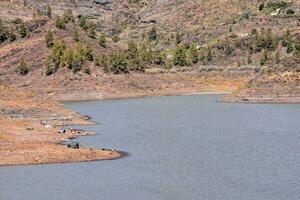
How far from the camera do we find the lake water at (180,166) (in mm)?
53938

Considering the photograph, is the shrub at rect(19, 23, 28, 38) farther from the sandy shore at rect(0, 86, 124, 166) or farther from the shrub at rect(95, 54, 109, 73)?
the sandy shore at rect(0, 86, 124, 166)

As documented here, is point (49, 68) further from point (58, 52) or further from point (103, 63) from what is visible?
point (103, 63)

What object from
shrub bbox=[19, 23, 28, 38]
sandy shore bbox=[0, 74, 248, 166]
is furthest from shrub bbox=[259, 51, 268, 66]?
shrub bbox=[19, 23, 28, 38]

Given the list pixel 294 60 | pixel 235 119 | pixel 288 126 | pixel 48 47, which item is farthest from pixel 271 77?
pixel 48 47

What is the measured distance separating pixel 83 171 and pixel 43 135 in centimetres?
2071

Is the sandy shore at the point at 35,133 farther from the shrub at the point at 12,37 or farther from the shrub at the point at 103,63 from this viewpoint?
the shrub at the point at 12,37

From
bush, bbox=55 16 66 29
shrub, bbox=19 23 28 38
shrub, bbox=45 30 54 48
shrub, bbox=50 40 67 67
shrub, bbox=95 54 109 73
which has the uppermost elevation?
bush, bbox=55 16 66 29

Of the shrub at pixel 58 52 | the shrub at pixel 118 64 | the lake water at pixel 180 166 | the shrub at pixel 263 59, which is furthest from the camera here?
the shrub at pixel 263 59

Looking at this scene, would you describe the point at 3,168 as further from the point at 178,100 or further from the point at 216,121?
the point at 178,100

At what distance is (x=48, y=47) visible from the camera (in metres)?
187

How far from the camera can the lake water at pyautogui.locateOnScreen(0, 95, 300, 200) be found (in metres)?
53.9

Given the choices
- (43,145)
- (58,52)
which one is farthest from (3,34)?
(43,145)

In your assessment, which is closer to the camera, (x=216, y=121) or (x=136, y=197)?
(x=136, y=197)

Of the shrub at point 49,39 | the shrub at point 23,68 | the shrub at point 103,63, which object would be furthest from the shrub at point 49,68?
the shrub at point 49,39
